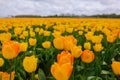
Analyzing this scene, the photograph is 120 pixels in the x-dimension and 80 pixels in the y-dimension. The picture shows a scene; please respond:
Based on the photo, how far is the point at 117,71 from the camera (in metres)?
2.62

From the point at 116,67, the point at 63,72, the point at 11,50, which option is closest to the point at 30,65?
the point at 11,50

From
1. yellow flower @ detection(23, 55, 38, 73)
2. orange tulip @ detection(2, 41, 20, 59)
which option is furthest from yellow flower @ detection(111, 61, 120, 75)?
orange tulip @ detection(2, 41, 20, 59)

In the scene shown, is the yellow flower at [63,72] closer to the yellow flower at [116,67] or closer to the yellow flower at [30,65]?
the yellow flower at [30,65]

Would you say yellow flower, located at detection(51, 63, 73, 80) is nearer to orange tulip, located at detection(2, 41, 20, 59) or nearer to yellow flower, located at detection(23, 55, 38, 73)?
yellow flower, located at detection(23, 55, 38, 73)

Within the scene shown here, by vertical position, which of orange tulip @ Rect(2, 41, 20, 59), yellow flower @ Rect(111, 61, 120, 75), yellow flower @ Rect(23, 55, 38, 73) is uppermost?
orange tulip @ Rect(2, 41, 20, 59)

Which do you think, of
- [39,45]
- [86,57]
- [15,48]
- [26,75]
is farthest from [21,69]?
[39,45]

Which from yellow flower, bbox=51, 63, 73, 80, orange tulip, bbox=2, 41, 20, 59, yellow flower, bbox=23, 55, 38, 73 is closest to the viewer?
yellow flower, bbox=51, 63, 73, 80

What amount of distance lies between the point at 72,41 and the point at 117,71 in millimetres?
840

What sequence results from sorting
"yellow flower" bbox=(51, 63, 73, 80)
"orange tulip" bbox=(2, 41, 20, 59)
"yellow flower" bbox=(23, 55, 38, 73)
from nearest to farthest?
"yellow flower" bbox=(51, 63, 73, 80), "yellow flower" bbox=(23, 55, 38, 73), "orange tulip" bbox=(2, 41, 20, 59)

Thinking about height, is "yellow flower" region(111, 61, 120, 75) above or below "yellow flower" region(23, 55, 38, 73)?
below

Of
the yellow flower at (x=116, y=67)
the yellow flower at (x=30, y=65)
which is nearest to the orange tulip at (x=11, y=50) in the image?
the yellow flower at (x=30, y=65)

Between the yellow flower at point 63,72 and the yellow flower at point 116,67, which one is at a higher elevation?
the yellow flower at point 63,72

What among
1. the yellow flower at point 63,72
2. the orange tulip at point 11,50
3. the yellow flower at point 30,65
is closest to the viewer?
the yellow flower at point 63,72

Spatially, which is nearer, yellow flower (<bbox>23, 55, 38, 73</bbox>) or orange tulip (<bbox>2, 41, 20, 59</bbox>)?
yellow flower (<bbox>23, 55, 38, 73</bbox>)
